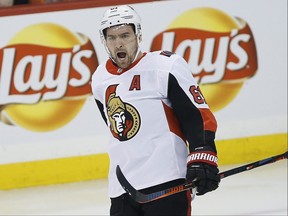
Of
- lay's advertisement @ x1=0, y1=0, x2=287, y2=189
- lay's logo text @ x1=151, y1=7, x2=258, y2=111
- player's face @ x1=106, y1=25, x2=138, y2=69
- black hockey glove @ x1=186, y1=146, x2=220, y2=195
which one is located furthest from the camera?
lay's logo text @ x1=151, y1=7, x2=258, y2=111

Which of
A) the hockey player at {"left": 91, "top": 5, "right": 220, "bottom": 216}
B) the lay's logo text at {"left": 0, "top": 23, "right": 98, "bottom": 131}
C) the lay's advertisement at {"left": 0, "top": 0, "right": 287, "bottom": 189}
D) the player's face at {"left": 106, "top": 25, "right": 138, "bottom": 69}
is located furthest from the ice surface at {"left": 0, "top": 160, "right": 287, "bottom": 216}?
the player's face at {"left": 106, "top": 25, "right": 138, "bottom": 69}

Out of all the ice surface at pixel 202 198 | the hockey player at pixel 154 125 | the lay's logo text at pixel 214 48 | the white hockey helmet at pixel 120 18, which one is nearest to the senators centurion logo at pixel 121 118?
the hockey player at pixel 154 125

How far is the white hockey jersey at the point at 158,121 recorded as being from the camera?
8.26 feet

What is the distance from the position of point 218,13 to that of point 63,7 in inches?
37.7

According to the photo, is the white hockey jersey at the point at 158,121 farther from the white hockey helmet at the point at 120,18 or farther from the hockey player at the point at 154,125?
the white hockey helmet at the point at 120,18

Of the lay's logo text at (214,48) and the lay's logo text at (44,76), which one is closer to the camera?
the lay's logo text at (44,76)

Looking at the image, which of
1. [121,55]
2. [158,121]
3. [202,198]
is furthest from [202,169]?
[202,198]

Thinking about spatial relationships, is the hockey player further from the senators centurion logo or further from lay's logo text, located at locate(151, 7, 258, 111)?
lay's logo text, located at locate(151, 7, 258, 111)

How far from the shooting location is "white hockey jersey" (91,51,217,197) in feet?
8.26

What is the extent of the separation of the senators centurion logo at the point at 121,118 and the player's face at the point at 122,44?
0.10m

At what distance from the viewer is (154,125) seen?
8.38 ft

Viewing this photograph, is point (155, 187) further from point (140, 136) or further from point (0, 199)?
point (0, 199)

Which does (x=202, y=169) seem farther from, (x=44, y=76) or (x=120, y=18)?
(x=44, y=76)

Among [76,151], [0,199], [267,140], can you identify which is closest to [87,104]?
[76,151]
